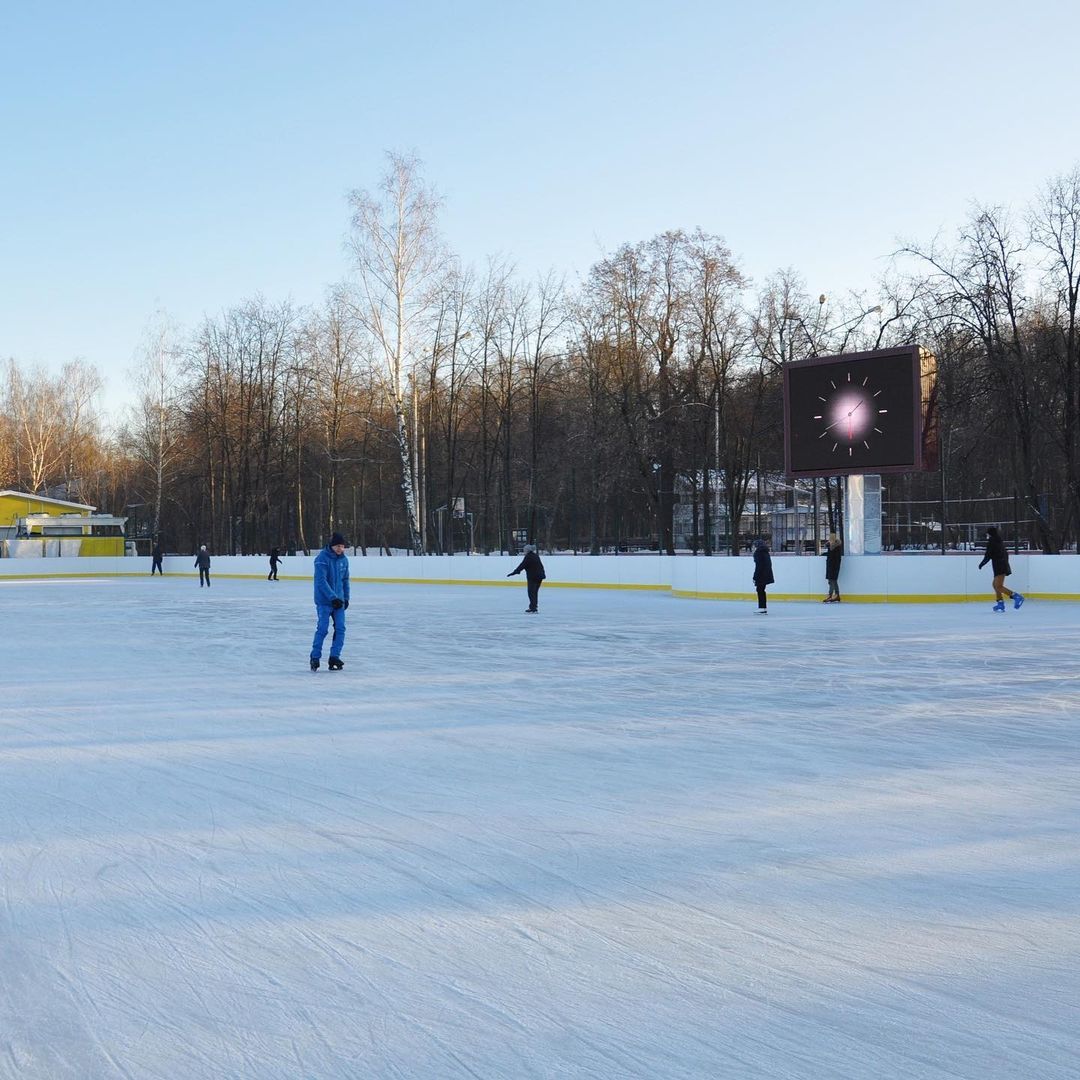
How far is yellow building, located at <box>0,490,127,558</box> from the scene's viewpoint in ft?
168

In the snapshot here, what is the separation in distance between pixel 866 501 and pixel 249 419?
3882 centimetres

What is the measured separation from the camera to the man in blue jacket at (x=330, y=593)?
39.1 feet

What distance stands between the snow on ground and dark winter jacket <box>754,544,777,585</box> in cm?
1094

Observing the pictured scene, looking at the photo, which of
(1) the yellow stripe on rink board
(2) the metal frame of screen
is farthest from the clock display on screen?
(1) the yellow stripe on rink board

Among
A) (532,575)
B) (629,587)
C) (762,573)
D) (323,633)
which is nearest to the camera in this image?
(323,633)

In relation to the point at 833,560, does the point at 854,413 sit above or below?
above

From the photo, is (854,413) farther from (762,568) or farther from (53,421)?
(53,421)

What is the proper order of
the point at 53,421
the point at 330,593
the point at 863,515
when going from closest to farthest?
the point at 330,593 → the point at 863,515 → the point at 53,421

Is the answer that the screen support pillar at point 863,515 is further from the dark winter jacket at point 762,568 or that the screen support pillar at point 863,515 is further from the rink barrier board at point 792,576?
the dark winter jacket at point 762,568

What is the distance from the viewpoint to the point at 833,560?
2362cm

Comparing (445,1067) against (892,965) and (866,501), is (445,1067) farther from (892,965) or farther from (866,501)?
(866,501)

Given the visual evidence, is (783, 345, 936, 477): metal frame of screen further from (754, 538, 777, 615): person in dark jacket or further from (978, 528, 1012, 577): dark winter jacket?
(754, 538, 777, 615): person in dark jacket

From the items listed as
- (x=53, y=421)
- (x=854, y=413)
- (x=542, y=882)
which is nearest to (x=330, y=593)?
(x=542, y=882)

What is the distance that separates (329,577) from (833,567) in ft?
48.3
